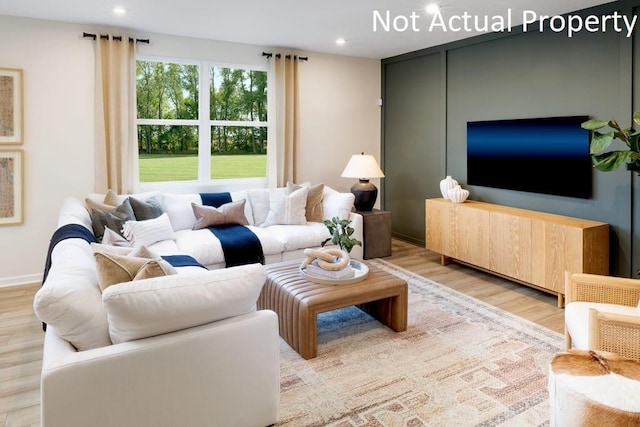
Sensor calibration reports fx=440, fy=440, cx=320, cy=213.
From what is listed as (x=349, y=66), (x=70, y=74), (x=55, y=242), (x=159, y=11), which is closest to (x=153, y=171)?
(x=70, y=74)

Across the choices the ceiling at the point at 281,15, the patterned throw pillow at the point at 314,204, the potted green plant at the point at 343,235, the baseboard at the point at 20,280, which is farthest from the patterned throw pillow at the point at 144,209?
the potted green plant at the point at 343,235

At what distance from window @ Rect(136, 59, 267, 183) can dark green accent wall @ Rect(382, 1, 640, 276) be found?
196 cm

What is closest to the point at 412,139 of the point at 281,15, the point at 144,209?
the point at 281,15

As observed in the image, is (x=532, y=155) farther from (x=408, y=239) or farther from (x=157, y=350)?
(x=157, y=350)

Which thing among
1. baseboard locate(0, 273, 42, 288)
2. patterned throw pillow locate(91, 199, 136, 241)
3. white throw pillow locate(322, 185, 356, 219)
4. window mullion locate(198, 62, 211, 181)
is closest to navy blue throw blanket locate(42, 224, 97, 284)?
patterned throw pillow locate(91, 199, 136, 241)

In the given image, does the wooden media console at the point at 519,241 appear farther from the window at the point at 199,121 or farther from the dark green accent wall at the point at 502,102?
the window at the point at 199,121

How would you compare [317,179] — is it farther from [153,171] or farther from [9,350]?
[9,350]

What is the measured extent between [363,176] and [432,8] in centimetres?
205

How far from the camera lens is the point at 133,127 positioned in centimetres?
479

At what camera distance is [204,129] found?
17.4 feet

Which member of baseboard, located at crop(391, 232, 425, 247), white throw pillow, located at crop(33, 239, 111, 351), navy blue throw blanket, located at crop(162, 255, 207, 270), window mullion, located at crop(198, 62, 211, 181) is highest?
window mullion, located at crop(198, 62, 211, 181)

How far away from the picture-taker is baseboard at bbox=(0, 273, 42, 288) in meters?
4.31

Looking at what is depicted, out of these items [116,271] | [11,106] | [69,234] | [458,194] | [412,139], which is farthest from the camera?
[412,139]

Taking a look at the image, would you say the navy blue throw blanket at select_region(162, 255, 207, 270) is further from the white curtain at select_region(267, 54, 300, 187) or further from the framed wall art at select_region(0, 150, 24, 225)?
the white curtain at select_region(267, 54, 300, 187)
